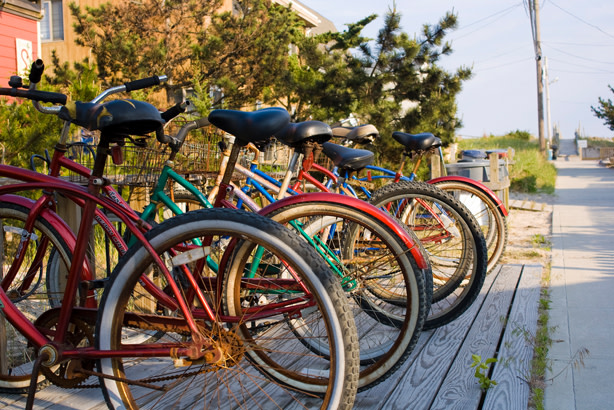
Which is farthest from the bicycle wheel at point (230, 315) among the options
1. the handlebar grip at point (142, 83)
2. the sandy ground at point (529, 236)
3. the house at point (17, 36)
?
the house at point (17, 36)

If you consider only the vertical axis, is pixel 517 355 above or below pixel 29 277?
below

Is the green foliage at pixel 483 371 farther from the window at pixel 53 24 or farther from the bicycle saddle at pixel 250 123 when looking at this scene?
the window at pixel 53 24

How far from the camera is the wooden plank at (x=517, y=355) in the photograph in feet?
9.18

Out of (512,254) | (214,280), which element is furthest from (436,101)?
(214,280)

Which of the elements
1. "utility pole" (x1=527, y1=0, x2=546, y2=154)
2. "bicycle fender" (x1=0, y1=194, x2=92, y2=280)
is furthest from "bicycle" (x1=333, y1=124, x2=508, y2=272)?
"utility pole" (x1=527, y1=0, x2=546, y2=154)

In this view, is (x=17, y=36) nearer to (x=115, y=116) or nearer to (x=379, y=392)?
(x=115, y=116)

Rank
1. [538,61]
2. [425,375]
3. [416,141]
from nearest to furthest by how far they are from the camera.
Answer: [425,375], [416,141], [538,61]

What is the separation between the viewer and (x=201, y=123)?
3309mm

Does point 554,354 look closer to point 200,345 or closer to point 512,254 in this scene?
point 200,345

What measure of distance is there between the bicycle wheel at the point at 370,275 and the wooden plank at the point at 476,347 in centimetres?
33

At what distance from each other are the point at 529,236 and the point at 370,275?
5.91 m

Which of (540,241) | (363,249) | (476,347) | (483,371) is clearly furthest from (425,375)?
(540,241)

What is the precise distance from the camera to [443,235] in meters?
4.36

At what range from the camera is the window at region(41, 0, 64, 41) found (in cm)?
1869
